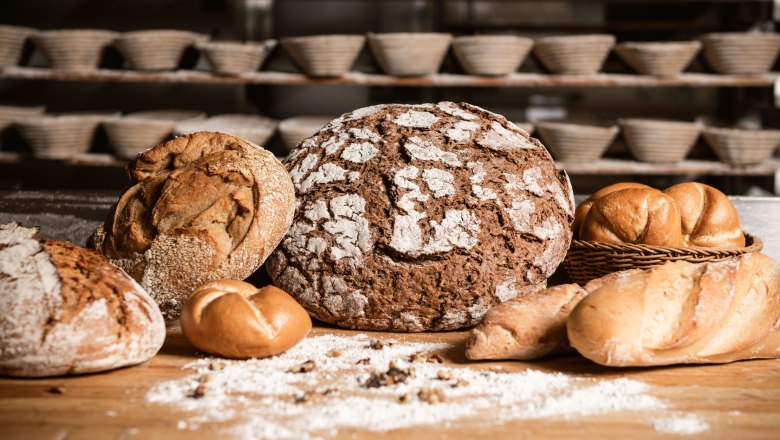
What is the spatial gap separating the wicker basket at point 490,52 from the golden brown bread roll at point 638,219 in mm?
1868

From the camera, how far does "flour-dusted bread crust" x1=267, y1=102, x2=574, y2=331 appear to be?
1.45 m

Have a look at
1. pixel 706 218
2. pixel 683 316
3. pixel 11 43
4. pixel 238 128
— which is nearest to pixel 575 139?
pixel 238 128

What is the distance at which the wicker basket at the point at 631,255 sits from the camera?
5.06 ft

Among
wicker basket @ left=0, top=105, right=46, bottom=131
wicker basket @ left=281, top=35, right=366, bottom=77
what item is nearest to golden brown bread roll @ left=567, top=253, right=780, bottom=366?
wicker basket @ left=281, top=35, right=366, bottom=77

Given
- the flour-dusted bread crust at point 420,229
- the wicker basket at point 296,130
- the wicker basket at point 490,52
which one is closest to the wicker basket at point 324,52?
the wicker basket at point 296,130

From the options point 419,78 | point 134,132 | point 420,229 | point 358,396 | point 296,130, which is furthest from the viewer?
point 419,78

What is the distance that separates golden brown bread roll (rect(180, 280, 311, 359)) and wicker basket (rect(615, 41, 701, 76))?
2759mm

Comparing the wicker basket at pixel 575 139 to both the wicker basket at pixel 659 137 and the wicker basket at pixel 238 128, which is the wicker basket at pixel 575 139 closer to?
the wicker basket at pixel 659 137

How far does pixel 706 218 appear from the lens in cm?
166

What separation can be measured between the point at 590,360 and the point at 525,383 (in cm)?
18

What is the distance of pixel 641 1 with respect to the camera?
4.42 metres

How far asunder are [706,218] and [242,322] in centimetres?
109

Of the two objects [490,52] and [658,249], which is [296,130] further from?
[658,249]

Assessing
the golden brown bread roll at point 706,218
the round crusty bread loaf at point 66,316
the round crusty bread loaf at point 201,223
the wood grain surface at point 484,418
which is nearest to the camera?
the wood grain surface at point 484,418
